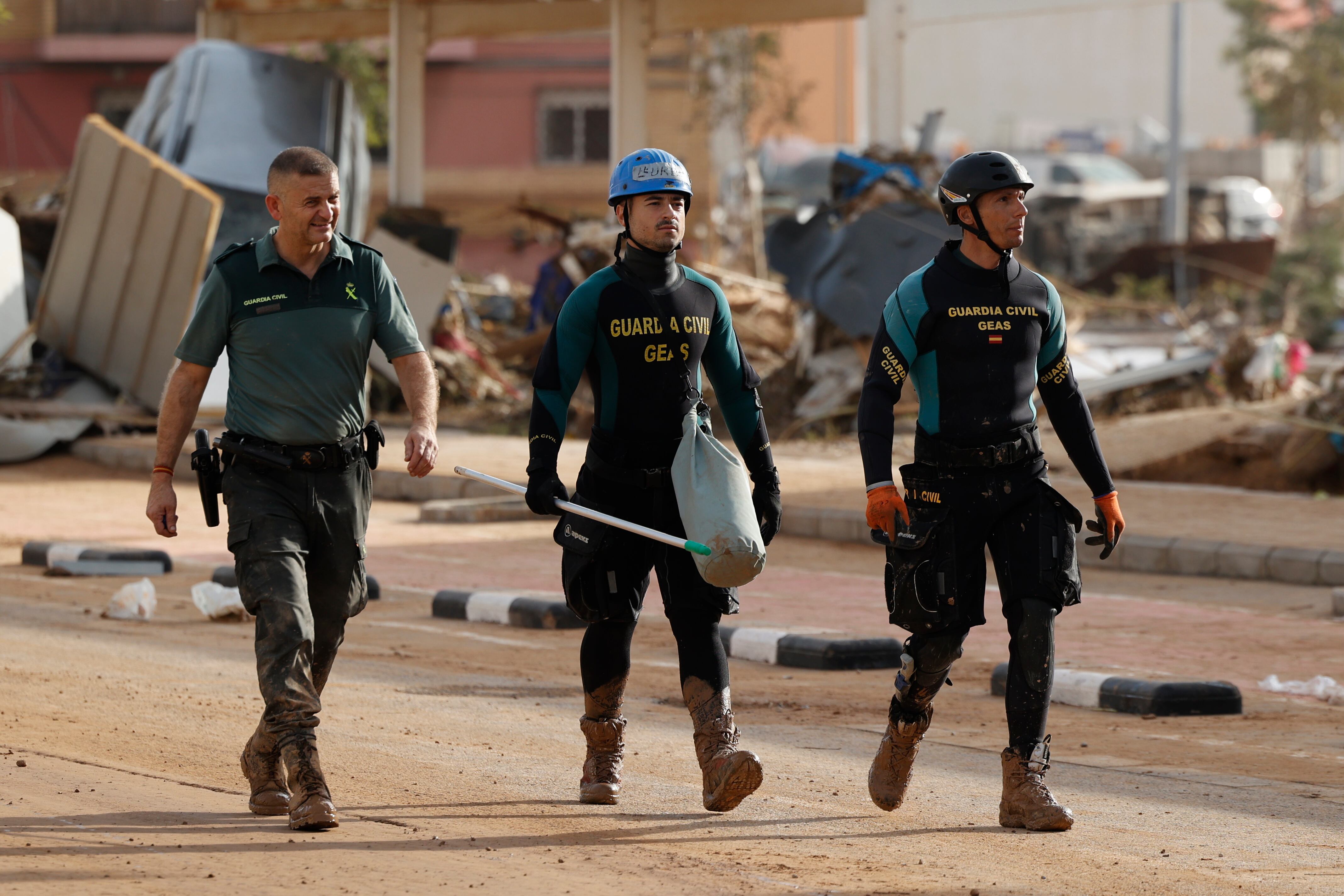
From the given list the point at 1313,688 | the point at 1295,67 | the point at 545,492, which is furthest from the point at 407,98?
the point at 1295,67

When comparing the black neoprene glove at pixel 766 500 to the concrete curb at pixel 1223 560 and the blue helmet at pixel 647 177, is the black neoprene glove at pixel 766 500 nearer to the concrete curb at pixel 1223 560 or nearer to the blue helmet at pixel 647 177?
the blue helmet at pixel 647 177

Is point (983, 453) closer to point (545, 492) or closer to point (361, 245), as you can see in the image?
point (545, 492)

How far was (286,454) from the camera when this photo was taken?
568cm

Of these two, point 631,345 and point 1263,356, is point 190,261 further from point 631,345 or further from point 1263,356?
point 631,345

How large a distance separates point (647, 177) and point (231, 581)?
570cm

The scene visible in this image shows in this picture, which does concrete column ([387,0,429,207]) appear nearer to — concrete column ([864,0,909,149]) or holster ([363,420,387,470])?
concrete column ([864,0,909,149])

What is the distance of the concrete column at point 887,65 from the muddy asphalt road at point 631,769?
41.8 feet

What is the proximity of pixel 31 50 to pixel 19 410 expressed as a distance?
26.5 meters

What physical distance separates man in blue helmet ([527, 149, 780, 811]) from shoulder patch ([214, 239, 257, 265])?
3.05ft

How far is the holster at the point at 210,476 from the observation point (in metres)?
5.71

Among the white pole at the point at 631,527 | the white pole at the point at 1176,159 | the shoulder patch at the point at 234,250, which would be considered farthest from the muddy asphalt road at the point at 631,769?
the white pole at the point at 1176,159

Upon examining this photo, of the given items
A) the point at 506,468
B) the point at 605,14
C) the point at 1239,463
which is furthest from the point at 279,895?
the point at 605,14

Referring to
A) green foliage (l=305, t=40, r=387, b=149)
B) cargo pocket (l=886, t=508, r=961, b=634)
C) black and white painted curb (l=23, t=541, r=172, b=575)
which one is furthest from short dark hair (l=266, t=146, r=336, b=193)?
green foliage (l=305, t=40, r=387, b=149)

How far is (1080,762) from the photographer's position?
6.94 metres
